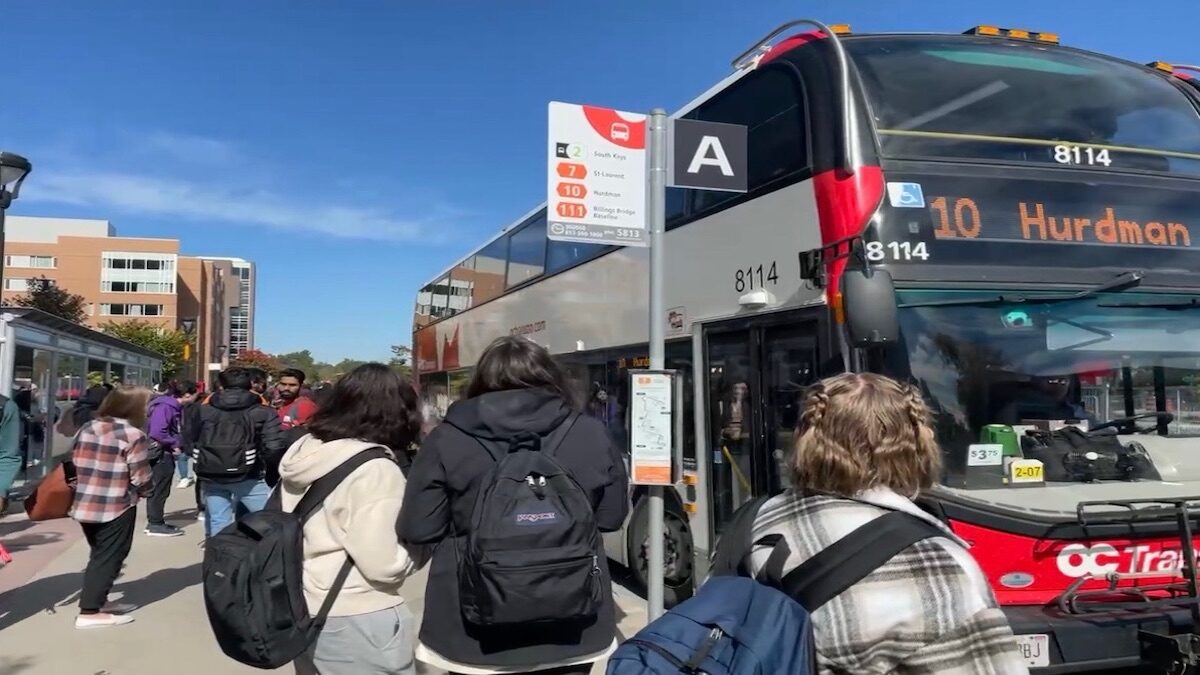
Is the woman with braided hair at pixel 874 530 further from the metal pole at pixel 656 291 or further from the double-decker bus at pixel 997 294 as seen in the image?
the metal pole at pixel 656 291

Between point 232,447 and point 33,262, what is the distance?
9541cm

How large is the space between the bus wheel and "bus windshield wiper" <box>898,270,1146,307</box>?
2871 mm

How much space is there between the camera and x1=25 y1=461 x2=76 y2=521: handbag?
18.5ft

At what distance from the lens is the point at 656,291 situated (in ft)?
13.8

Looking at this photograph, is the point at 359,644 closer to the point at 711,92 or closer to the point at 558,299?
the point at 711,92

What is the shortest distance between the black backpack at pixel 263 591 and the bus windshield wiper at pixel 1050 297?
3.12 m

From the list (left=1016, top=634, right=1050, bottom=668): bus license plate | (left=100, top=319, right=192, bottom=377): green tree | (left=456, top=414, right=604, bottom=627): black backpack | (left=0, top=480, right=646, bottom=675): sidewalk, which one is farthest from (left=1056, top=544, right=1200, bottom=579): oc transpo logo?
(left=100, top=319, right=192, bottom=377): green tree

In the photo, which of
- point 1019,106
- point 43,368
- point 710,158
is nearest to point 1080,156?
point 1019,106

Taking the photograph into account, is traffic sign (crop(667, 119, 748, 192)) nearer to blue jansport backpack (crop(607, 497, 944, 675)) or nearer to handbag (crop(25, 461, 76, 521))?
blue jansport backpack (crop(607, 497, 944, 675))

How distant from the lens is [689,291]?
6.49 metres

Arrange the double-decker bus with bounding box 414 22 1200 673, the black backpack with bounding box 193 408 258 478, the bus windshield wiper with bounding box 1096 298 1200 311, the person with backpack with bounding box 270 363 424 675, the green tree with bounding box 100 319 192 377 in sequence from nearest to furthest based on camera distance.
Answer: the person with backpack with bounding box 270 363 424 675
the double-decker bus with bounding box 414 22 1200 673
the bus windshield wiper with bounding box 1096 298 1200 311
the black backpack with bounding box 193 408 258 478
the green tree with bounding box 100 319 192 377

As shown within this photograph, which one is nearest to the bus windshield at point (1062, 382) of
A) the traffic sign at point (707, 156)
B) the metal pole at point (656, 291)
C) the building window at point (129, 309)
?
the traffic sign at point (707, 156)

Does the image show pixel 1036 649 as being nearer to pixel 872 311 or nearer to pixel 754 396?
pixel 872 311

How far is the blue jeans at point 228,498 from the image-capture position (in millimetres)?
6914
